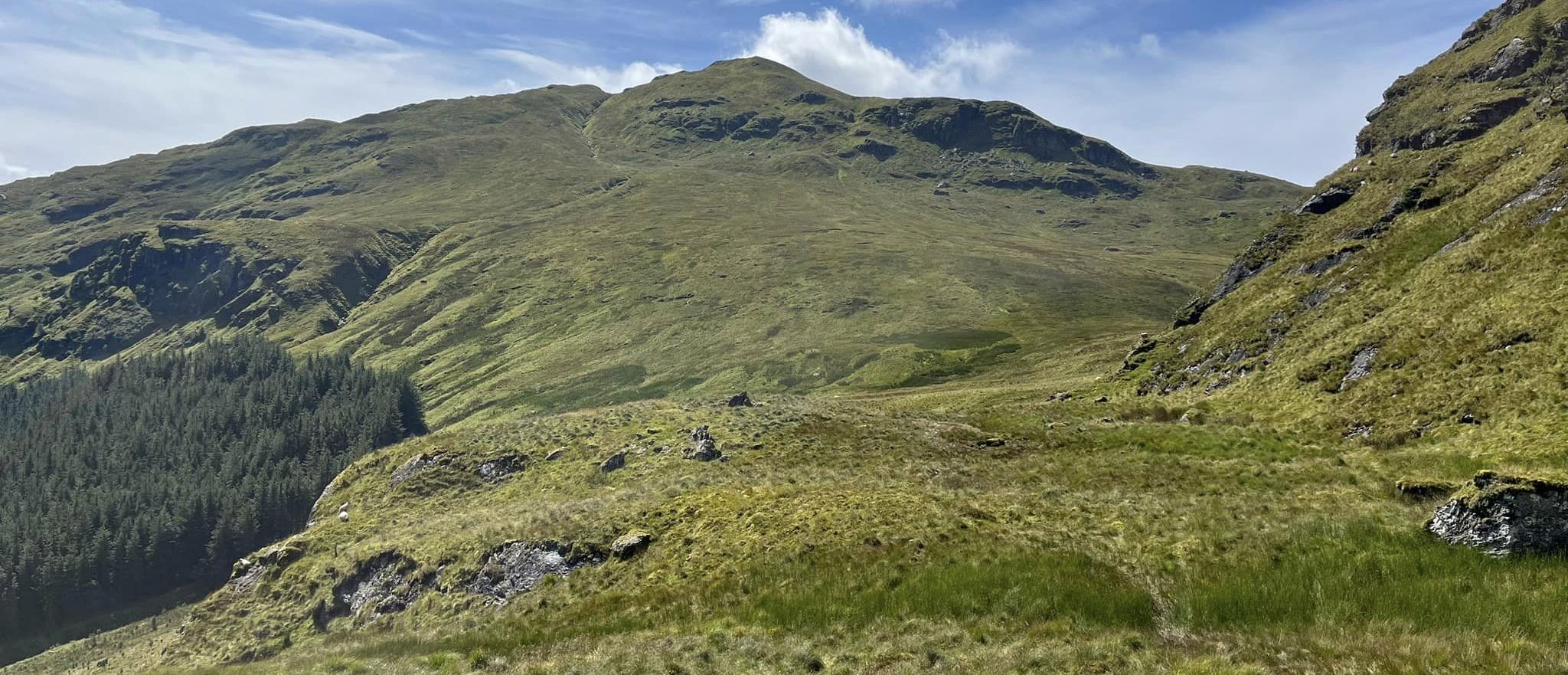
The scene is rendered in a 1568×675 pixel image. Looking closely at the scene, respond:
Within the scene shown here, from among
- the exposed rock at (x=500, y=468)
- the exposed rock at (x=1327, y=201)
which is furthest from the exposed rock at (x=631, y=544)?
the exposed rock at (x=1327, y=201)

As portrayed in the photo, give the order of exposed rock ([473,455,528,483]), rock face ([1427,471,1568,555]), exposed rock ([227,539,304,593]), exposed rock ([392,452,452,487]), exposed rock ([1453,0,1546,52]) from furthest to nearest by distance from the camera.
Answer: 1. exposed rock ([1453,0,1546,52])
2. exposed rock ([392,452,452,487])
3. exposed rock ([473,455,528,483])
4. exposed rock ([227,539,304,593])
5. rock face ([1427,471,1568,555])

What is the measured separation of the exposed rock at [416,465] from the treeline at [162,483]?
9684 centimetres

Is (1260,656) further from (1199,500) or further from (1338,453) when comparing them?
(1338,453)

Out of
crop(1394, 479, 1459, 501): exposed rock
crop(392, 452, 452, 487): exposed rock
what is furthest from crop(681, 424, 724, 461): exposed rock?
crop(1394, 479, 1459, 501): exposed rock

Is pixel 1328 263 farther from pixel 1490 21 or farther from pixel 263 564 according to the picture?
pixel 263 564

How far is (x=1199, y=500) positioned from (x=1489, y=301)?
80.2 feet

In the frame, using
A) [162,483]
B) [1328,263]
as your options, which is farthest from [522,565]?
[162,483]

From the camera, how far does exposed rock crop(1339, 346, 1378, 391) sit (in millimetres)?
39969

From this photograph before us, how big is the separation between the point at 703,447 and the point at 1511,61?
3808 inches

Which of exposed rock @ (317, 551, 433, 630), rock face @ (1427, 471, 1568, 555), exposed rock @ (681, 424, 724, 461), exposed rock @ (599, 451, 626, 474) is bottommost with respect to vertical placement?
exposed rock @ (317, 551, 433, 630)

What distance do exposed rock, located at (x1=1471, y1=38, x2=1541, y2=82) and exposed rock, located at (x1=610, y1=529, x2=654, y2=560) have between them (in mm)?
102019

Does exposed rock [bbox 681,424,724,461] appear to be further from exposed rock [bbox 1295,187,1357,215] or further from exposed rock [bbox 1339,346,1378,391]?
exposed rock [bbox 1295,187,1357,215]

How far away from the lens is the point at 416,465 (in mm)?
57031

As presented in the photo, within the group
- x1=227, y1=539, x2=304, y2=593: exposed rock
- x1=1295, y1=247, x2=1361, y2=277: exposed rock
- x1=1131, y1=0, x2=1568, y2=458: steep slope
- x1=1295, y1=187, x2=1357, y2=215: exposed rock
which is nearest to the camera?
x1=1131, y1=0, x2=1568, y2=458: steep slope
